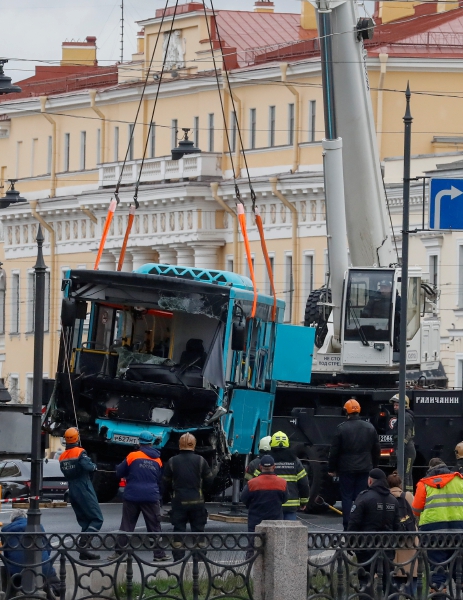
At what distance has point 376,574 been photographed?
16.6m

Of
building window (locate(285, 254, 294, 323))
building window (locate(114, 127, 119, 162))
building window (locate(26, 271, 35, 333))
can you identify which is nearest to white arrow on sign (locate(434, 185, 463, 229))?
building window (locate(285, 254, 294, 323))

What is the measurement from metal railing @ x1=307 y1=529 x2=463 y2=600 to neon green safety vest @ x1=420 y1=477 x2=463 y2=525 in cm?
141

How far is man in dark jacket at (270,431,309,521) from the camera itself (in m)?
21.0

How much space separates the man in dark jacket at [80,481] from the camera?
830 inches

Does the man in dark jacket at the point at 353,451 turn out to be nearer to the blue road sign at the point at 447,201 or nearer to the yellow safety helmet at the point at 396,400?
the yellow safety helmet at the point at 396,400

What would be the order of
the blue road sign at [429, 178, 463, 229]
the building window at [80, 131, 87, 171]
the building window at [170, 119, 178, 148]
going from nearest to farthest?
the blue road sign at [429, 178, 463, 229], the building window at [170, 119, 178, 148], the building window at [80, 131, 87, 171]

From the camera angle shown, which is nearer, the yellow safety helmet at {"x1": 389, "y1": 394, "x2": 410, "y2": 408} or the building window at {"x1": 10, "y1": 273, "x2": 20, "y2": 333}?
the yellow safety helmet at {"x1": 389, "y1": 394, "x2": 410, "y2": 408}

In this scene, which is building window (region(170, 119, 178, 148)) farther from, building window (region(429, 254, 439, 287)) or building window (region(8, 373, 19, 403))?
building window (region(429, 254, 439, 287))

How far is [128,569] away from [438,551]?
2.44 m

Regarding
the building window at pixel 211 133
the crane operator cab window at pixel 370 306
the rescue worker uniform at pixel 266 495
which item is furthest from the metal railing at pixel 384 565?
the building window at pixel 211 133

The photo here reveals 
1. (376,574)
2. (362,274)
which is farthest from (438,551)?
(362,274)

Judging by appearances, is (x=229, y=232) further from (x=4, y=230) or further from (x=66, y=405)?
(x=66, y=405)

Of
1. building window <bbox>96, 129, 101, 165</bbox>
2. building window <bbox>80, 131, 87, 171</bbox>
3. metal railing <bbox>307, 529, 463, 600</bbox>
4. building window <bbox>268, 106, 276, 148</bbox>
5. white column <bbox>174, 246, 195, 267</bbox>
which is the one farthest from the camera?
building window <bbox>80, 131, 87, 171</bbox>

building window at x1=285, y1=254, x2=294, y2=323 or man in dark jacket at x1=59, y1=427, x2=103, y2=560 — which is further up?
building window at x1=285, y1=254, x2=294, y2=323
